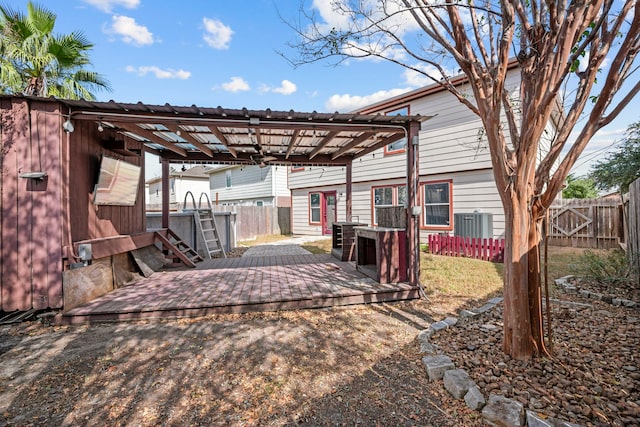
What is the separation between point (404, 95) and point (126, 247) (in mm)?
8741

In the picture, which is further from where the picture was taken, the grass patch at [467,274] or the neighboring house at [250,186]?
the neighboring house at [250,186]

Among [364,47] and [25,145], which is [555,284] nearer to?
[364,47]

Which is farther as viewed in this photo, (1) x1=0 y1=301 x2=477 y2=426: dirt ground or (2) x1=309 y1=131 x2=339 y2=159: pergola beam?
(2) x1=309 y1=131 x2=339 y2=159: pergola beam

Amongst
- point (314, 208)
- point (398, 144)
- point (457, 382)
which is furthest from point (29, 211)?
point (314, 208)

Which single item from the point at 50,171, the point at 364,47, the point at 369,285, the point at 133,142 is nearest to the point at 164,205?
the point at 133,142

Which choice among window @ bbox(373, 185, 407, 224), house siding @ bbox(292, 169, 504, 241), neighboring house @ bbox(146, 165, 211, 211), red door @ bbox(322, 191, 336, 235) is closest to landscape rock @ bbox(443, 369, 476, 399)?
house siding @ bbox(292, 169, 504, 241)

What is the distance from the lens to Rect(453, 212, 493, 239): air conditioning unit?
791 cm

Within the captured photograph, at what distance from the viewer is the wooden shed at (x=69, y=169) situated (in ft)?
11.9

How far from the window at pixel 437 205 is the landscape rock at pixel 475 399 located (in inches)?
294

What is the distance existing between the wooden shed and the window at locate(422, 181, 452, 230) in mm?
4443

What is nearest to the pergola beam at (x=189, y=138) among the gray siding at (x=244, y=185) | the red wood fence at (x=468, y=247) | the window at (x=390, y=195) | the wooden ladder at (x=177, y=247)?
the wooden ladder at (x=177, y=247)

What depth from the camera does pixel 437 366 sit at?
7.89ft

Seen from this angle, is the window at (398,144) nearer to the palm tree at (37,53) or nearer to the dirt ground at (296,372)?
the dirt ground at (296,372)

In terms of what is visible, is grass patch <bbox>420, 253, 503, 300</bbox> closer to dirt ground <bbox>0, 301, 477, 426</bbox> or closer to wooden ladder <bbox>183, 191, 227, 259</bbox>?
dirt ground <bbox>0, 301, 477, 426</bbox>
